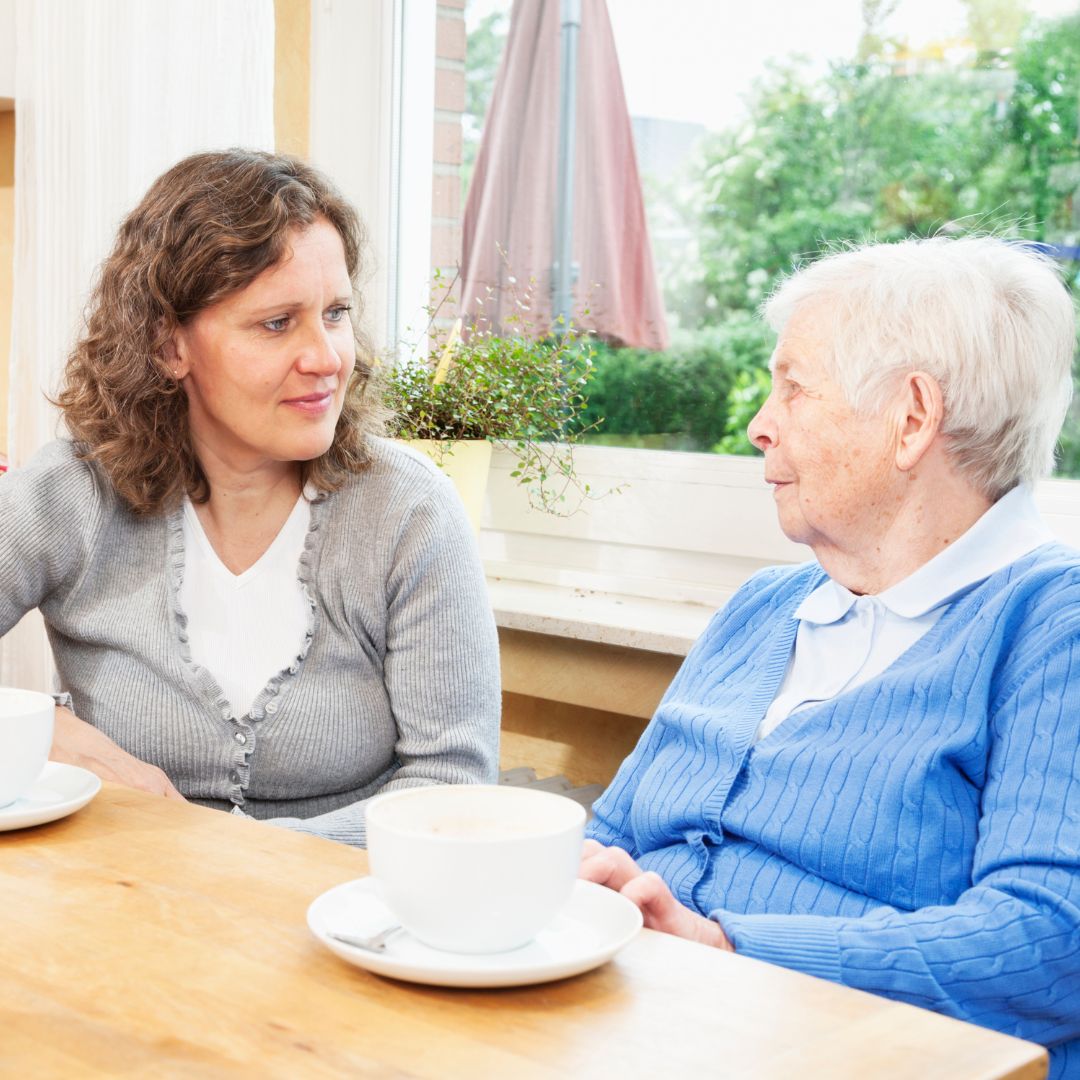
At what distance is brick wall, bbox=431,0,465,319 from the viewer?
8.91 feet

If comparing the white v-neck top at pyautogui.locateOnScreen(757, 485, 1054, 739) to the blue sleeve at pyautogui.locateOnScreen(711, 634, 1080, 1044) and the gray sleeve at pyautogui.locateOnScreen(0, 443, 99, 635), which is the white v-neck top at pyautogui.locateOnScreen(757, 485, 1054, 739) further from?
the gray sleeve at pyautogui.locateOnScreen(0, 443, 99, 635)

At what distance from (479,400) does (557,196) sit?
520 millimetres

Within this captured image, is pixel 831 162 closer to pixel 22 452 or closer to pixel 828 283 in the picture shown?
pixel 828 283

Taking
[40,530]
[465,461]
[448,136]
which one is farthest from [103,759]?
[448,136]

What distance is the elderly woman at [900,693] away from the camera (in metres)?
1.04

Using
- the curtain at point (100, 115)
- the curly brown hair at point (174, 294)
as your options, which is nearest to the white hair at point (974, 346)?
the curly brown hair at point (174, 294)

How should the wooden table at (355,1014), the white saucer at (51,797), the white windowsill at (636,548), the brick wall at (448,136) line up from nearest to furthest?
the wooden table at (355,1014) < the white saucer at (51,797) < the white windowsill at (636,548) < the brick wall at (448,136)

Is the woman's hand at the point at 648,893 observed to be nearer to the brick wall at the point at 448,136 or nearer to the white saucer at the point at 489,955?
the white saucer at the point at 489,955

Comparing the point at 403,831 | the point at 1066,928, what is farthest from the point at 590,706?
the point at 403,831

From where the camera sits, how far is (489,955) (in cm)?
74

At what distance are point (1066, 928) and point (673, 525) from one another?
4.57 ft

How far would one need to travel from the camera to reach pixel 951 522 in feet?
4.24

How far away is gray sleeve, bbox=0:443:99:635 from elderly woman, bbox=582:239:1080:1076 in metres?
0.63

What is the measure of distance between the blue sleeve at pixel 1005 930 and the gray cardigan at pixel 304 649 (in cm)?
51
